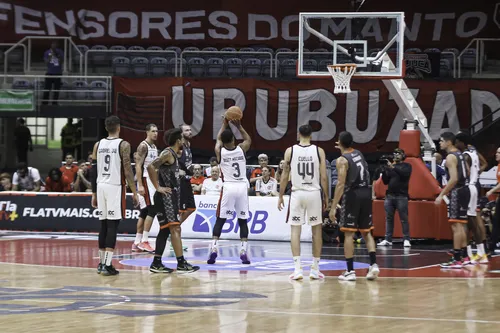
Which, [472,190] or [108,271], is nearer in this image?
[108,271]

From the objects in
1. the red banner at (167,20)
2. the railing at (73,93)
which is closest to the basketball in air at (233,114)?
the railing at (73,93)

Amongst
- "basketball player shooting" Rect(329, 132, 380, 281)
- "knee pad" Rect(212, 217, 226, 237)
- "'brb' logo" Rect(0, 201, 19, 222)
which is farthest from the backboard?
"basketball player shooting" Rect(329, 132, 380, 281)

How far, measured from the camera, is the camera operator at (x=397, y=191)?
20.6 metres

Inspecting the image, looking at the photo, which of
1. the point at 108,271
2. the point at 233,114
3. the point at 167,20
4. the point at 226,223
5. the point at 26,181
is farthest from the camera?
the point at 167,20

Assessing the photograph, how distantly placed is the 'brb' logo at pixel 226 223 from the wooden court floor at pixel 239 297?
4.21 meters

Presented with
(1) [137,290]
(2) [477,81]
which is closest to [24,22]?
(2) [477,81]

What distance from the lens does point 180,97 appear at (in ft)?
96.3

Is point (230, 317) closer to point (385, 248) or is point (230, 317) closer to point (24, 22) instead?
point (385, 248)

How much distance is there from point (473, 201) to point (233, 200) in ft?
12.6

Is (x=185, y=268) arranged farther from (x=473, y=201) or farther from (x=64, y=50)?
(x=64, y=50)

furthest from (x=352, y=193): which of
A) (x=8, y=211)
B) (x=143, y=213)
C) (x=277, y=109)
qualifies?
(x=277, y=109)

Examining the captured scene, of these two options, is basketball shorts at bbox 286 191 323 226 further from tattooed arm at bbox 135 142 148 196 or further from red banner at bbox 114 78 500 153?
red banner at bbox 114 78 500 153

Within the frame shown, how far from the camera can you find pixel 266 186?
904 inches

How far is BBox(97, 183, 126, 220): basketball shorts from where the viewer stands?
47.8 feet
